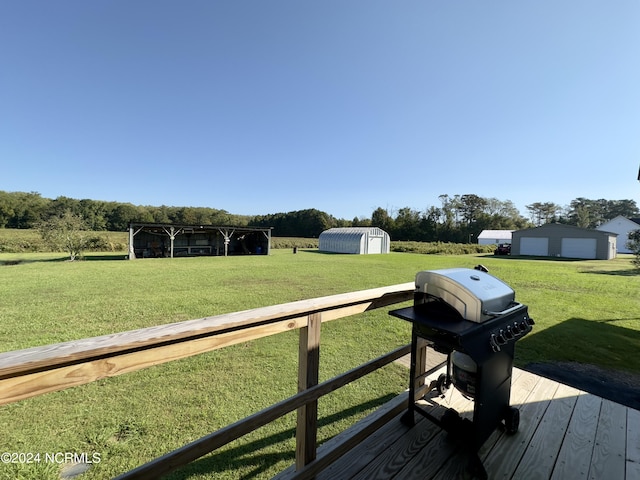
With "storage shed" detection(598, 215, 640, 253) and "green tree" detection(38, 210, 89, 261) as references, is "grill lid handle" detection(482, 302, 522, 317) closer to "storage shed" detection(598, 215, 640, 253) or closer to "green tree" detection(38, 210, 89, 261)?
"green tree" detection(38, 210, 89, 261)

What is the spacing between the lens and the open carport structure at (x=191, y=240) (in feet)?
61.7

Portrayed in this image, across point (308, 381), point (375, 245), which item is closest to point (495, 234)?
point (375, 245)

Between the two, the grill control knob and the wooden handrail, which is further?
the grill control knob

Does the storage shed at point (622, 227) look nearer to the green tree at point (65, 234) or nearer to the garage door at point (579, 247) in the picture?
the garage door at point (579, 247)

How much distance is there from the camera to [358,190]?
128ft

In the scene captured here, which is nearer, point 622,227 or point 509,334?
point 509,334

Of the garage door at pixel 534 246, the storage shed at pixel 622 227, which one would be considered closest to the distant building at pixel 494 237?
the garage door at pixel 534 246

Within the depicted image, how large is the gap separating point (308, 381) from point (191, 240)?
22.7 metres

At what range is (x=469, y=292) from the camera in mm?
1466

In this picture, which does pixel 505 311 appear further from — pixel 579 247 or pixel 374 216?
pixel 374 216

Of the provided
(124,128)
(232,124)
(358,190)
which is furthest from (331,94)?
(358,190)

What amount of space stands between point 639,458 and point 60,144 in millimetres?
31485

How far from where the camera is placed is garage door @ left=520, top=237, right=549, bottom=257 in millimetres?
25312

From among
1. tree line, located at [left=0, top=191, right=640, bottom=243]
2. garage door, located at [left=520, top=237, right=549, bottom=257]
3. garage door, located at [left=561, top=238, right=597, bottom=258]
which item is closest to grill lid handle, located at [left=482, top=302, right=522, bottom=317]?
garage door, located at [left=561, top=238, right=597, bottom=258]
